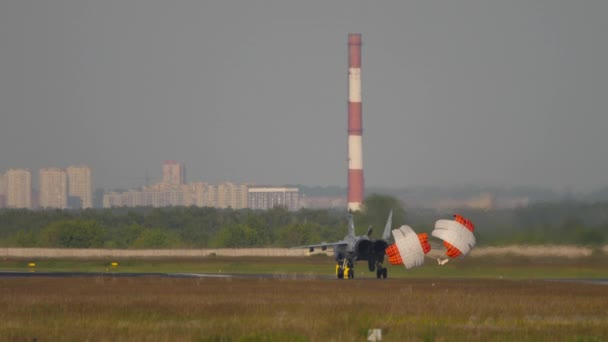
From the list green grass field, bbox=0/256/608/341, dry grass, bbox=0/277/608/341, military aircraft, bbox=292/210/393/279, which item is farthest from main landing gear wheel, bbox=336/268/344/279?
dry grass, bbox=0/277/608/341

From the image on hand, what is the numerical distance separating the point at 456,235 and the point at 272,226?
9857cm

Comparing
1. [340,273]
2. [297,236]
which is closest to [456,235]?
[340,273]

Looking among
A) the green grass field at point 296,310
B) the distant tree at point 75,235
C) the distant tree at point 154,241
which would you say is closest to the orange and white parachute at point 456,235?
the green grass field at point 296,310

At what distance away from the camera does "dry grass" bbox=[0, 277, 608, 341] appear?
32.2 meters

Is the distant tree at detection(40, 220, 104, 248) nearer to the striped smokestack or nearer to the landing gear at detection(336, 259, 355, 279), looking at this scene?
the striped smokestack

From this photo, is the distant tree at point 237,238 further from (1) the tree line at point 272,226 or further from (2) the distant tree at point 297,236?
(2) the distant tree at point 297,236

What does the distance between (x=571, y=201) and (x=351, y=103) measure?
292 ft

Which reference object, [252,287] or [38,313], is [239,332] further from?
[252,287]

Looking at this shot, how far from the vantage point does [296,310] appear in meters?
40.2

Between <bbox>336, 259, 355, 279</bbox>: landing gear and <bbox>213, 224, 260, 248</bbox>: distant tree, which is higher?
<bbox>336, 259, 355, 279</bbox>: landing gear

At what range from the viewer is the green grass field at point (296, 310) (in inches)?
1267

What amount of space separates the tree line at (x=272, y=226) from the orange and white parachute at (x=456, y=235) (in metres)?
2.80

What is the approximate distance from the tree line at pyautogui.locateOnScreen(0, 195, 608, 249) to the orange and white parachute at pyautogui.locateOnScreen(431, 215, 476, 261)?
9.18 feet

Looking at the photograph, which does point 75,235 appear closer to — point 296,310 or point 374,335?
point 296,310
